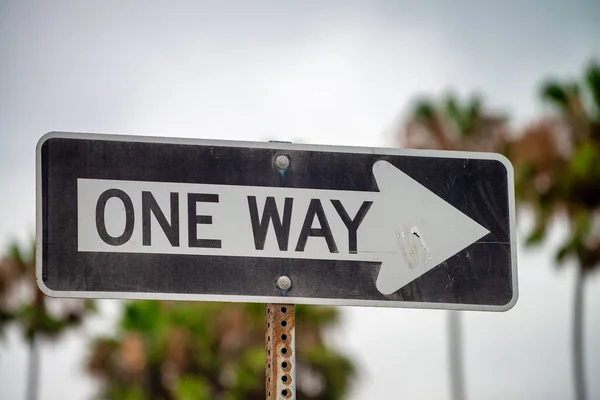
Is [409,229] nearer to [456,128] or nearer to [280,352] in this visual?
[280,352]

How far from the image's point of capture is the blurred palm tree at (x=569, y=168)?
26.6 meters

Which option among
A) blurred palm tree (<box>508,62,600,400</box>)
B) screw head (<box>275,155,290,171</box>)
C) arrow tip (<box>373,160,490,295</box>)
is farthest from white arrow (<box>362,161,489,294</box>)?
blurred palm tree (<box>508,62,600,400</box>)

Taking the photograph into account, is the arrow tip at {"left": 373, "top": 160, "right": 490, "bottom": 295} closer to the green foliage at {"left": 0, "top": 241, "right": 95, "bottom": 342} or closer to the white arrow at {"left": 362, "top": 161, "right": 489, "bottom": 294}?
the white arrow at {"left": 362, "top": 161, "right": 489, "bottom": 294}

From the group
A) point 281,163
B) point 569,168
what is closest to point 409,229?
point 281,163

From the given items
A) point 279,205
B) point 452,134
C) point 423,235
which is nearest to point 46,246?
point 279,205

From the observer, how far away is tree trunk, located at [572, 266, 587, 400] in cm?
2648

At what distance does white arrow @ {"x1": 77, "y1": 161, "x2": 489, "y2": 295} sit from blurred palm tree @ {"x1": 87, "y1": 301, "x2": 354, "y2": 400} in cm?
2528

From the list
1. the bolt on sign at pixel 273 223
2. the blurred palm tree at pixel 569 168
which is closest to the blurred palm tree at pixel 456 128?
the blurred palm tree at pixel 569 168

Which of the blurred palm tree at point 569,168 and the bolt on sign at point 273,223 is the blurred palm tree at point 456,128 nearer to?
the blurred palm tree at point 569,168

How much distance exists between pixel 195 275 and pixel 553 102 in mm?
25934

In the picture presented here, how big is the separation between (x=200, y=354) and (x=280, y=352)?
2638cm

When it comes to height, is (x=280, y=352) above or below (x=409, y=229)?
below

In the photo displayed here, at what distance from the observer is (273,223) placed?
2.27 meters

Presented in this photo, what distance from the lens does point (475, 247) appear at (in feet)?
7.76
